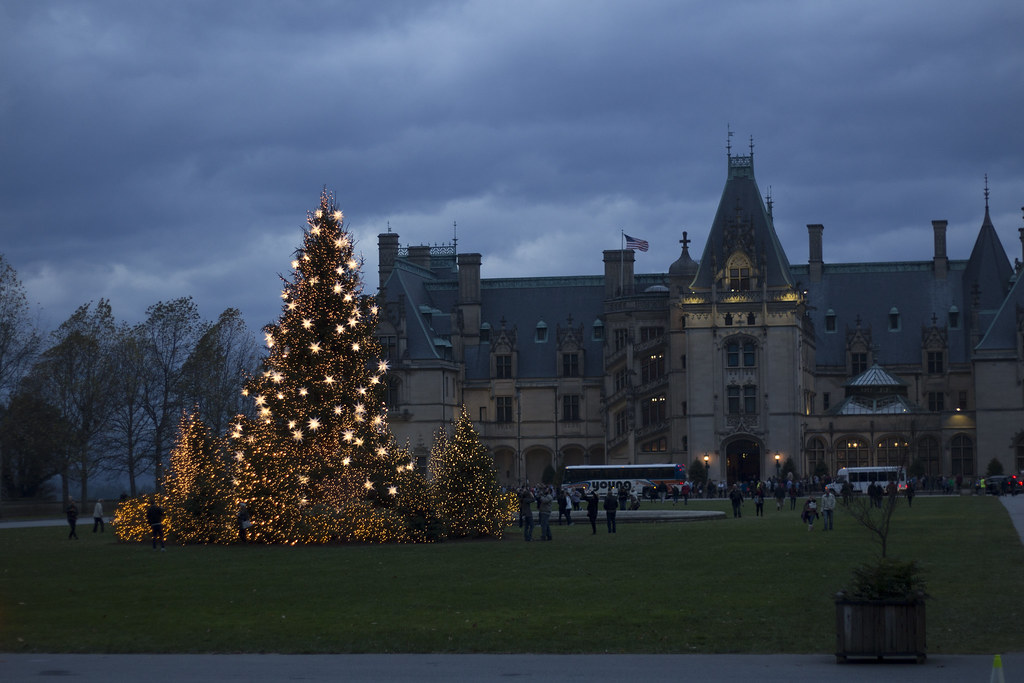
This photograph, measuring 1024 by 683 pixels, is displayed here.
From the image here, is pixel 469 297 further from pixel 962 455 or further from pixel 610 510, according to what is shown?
pixel 610 510

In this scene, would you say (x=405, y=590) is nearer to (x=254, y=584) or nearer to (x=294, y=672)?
(x=254, y=584)

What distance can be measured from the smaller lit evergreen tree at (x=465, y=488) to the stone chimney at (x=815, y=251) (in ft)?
219

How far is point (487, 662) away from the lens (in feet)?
61.5

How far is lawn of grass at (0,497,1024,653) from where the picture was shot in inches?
814

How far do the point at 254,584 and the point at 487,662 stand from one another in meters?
11.5

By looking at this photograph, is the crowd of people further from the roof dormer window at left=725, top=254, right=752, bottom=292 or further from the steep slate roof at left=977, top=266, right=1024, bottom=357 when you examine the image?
the steep slate roof at left=977, top=266, right=1024, bottom=357

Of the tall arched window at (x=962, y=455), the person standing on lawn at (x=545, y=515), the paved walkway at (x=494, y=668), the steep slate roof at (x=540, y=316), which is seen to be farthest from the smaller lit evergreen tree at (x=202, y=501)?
the tall arched window at (x=962, y=455)

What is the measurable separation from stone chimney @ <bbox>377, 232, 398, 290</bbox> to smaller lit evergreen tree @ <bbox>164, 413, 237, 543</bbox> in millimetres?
67458

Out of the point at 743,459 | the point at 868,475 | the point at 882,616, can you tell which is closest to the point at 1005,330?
the point at 868,475

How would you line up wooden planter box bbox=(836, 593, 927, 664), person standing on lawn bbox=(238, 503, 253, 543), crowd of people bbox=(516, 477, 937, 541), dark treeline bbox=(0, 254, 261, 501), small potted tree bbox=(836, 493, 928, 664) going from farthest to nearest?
1. dark treeline bbox=(0, 254, 261, 501)
2. crowd of people bbox=(516, 477, 937, 541)
3. person standing on lawn bbox=(238, 503, 253, 543)
4. wooden planter box bbox=(836, 593, 927, 664)
5. small potted tree bbox=(836, 493, 928, 664)

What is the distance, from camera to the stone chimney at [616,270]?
106438 mm

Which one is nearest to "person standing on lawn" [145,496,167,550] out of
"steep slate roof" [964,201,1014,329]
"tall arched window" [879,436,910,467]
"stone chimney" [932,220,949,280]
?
"tall arched window" [879,436,910,467]

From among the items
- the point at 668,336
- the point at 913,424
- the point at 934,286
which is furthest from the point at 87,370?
the point at 934,286

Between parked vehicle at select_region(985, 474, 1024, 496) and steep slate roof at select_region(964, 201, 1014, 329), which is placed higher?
steep slate roof at select_region(964, 201, 1014, 329)
